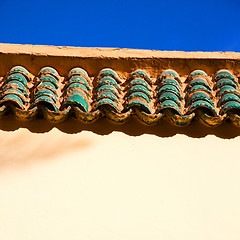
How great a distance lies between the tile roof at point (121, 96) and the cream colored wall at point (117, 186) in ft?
0.51

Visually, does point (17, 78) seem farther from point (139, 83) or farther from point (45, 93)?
point (139, 83)

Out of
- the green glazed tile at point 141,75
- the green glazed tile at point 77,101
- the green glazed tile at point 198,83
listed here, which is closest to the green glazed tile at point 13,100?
the green glazed tile at point 77,101

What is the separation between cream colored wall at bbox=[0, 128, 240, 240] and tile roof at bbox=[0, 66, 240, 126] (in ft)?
0.51

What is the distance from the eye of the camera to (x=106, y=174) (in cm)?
277

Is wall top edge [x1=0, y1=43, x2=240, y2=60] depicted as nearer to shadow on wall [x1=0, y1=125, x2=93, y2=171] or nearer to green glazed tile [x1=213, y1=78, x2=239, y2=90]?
green glazed tile [x1=213, y1=78, x2=239, y2=90]

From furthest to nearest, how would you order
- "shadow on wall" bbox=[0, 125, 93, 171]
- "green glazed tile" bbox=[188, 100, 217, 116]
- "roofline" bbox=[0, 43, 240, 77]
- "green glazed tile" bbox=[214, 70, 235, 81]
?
"roofline" bbox=[0, 43, 240, 77], "green glazed tile" bbox=[214, 70, 235, 81], "green glazed tile" bbox=[188, 100, 217, 116], "shadow on wall" bbox=[0, 125, 93, 171]

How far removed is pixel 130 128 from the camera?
3158 mm

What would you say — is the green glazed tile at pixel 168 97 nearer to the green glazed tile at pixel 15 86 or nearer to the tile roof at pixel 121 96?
the tile roof at pixel 121 96

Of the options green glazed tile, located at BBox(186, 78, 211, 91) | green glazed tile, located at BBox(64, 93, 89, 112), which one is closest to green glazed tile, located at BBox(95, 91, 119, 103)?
green glazed tile, located at BBox(64, 93, 89, 112)

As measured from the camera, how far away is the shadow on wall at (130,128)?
3127 mm

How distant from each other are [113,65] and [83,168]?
4.64 ft

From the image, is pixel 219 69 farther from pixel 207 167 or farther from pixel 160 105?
pixel 207 167

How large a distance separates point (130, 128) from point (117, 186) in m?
0.61

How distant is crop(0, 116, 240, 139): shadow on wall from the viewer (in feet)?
10.3
